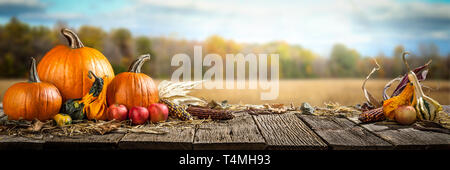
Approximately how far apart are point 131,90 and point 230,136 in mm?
1322

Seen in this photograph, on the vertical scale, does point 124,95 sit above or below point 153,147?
above

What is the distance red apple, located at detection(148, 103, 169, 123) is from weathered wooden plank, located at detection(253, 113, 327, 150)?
903mm

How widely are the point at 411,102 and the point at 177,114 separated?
231cm

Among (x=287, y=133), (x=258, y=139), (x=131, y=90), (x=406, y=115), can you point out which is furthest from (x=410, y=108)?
(x=131, y=90)

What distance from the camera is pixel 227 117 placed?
400cm

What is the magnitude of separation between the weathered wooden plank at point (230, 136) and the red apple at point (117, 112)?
794mm

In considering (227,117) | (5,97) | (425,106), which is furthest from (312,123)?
(5,97)

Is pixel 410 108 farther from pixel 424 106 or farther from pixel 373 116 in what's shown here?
pixel 373 116

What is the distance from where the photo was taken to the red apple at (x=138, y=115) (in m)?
3.74

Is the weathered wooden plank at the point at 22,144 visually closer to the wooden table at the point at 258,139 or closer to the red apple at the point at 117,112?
the wooden table at the point at 258,139
